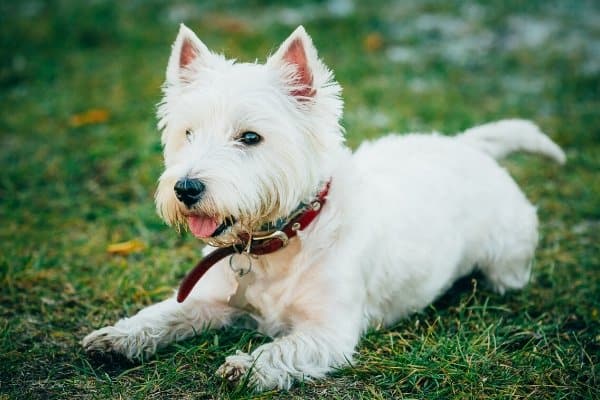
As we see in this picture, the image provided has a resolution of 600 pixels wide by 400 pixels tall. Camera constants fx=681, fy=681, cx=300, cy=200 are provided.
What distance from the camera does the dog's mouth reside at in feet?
9.55

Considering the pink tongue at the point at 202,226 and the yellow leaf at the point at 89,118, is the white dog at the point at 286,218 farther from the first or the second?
the yellow leaf at the point at 89,118

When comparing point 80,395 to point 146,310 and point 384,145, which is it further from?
point 384,145

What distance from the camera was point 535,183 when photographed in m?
5.67

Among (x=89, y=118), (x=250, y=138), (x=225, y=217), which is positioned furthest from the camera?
(x=89, y=118)

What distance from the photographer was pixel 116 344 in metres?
3.06

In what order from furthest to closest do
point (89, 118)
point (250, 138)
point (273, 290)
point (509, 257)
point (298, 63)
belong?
point (89, 118) → point (509, 257) → point (273, 290) → point (298, 63) → point (250, 138)

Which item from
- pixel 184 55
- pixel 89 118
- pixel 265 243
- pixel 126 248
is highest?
pixel 184 55

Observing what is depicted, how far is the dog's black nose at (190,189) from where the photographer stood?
2.77m

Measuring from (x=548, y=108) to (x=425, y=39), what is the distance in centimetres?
272

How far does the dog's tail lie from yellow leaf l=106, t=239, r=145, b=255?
2.20 m

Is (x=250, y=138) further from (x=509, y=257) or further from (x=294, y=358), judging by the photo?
(x=509, y=257)

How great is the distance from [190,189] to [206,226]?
227 millimetres

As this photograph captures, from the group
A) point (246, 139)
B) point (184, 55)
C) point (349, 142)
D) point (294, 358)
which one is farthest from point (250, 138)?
point (349, 142)

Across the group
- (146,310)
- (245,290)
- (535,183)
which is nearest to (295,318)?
(245,290)
